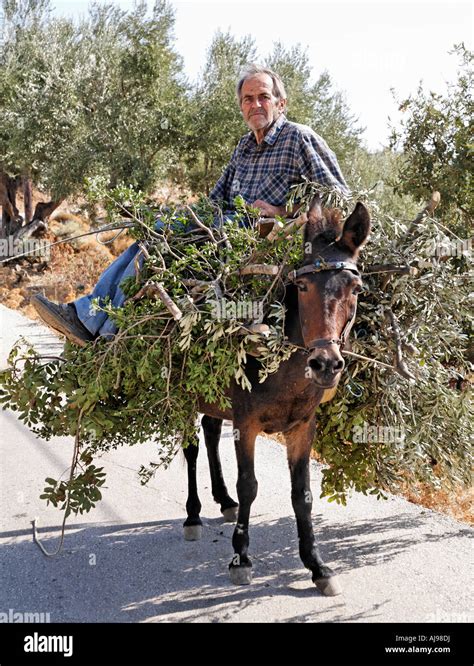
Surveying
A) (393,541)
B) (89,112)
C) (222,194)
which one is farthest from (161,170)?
(393,541)

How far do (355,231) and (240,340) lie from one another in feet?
2.84

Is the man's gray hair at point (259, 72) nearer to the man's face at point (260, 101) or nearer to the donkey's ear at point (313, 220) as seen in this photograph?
the man's face at point (260, 101)

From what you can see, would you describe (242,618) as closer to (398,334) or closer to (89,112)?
(398,334)

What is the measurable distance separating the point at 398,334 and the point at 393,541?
1.86m

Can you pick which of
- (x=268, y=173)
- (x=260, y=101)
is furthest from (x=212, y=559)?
(x=260, y=101)

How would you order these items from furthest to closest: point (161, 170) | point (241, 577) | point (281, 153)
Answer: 1. point (161, 170)
2. point (281, 153)
3. point (241, 577)

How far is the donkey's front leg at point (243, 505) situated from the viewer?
13.2 feet

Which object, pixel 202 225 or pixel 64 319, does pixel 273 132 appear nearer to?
pixel 202 225

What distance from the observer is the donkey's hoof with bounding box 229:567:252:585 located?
160 inches

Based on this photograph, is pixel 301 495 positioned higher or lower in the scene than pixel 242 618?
higher

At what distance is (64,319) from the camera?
4.00 metres

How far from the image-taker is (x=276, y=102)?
458cm

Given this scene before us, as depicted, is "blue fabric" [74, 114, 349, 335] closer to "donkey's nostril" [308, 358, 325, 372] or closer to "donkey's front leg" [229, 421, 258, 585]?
"donkey's front leg" [229, 421, 258, 585]

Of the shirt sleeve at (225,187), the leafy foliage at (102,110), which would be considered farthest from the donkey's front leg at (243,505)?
the leafy foliage at (102,110)
